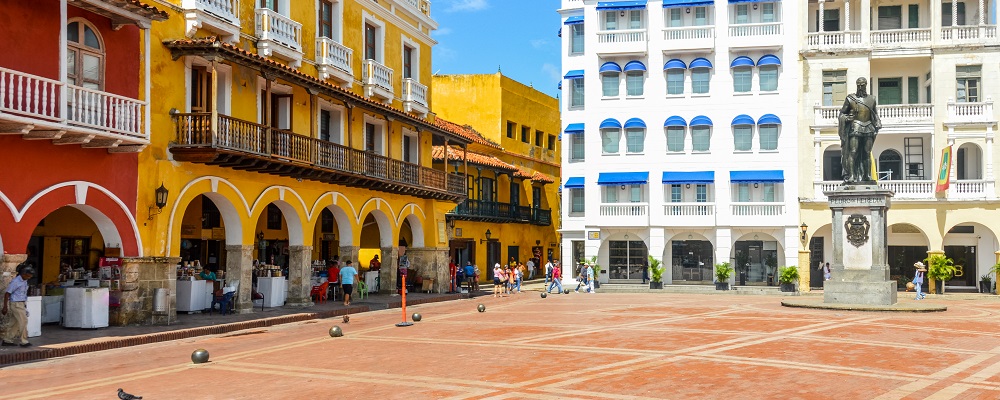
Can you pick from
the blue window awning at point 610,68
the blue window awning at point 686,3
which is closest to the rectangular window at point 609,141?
the blue window awning at point 610,68

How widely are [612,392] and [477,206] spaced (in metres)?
35.4

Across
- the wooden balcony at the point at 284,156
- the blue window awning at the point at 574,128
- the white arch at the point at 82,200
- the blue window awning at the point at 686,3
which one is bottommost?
the white arch at the point at 82,200

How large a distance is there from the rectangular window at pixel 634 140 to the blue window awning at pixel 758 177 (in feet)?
15.0

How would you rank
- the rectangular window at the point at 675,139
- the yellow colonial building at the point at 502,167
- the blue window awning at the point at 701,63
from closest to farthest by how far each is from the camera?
the blue window awning at the point at 701,63, the rectangular window at the point at 675,139, the yellow colonial building at the point at 502,167

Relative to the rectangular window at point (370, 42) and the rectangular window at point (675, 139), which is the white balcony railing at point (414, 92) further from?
the rectangular window at point (675, 139)

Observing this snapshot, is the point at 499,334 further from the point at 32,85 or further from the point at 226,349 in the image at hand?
the point at 32,85

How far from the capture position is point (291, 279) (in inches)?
1034

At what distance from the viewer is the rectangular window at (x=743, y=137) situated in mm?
42469

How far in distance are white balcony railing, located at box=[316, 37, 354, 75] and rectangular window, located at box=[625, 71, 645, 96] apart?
1816 cm

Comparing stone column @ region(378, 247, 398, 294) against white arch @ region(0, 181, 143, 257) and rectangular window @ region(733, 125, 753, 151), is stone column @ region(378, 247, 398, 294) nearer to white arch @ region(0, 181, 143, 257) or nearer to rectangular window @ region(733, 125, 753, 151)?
white arch @ region(0, 181, 143, 257)

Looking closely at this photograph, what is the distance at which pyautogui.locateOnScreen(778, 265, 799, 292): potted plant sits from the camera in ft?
128

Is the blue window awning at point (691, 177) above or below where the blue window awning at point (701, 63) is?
below

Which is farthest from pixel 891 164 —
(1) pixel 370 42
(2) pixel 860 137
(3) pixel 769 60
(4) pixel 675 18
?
(1) pixel 370 42

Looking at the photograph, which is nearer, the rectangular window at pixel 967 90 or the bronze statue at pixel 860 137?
the bronze statue at pixel 860 137
